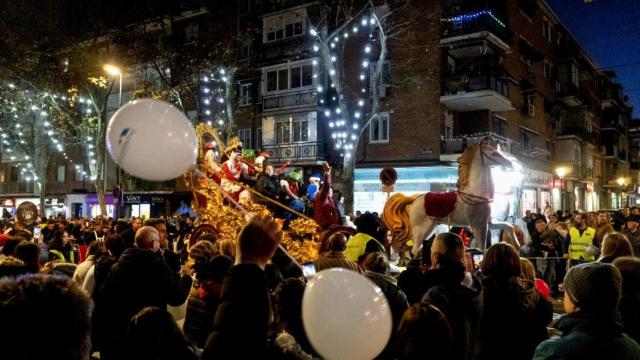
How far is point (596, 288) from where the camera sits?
2.53 metres

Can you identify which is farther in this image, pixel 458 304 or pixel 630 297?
pixel 630 297

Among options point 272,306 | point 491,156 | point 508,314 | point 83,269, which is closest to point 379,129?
point 491,156

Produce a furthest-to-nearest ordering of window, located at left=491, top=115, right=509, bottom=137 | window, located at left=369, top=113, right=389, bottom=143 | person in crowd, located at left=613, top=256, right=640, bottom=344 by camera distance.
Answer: window, located at left=491, top=115, right=509, bottom=137
window, located at left=369, top=113, right=389, bottom=143
person in crowd, located at left=613, top=256, right=640, bottom=344

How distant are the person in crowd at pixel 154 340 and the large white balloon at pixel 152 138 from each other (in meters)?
1.69

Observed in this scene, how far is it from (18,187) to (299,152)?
34.7 metres

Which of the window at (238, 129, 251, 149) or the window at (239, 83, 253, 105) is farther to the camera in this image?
the window at (238, 129, 251, 149)

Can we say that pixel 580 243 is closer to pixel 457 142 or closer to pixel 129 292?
pixel 129 292

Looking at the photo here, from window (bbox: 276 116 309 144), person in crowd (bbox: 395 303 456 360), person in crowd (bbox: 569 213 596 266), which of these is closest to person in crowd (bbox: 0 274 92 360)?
person in crowd (bbox: 395 303 456 360)

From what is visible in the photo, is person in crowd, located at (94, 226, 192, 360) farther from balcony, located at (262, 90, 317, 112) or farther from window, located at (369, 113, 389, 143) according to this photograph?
balcony, located at (262, 90, 317, 112)

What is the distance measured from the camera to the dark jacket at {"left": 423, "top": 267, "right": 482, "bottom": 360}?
325 cm

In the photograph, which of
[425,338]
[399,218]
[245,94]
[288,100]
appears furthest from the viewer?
[245,94]

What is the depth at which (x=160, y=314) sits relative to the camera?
2523 millimetres

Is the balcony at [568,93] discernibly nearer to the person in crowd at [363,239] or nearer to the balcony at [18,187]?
the person in crowd at [363,239]

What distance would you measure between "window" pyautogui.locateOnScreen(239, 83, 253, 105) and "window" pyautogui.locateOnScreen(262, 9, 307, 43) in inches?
130
